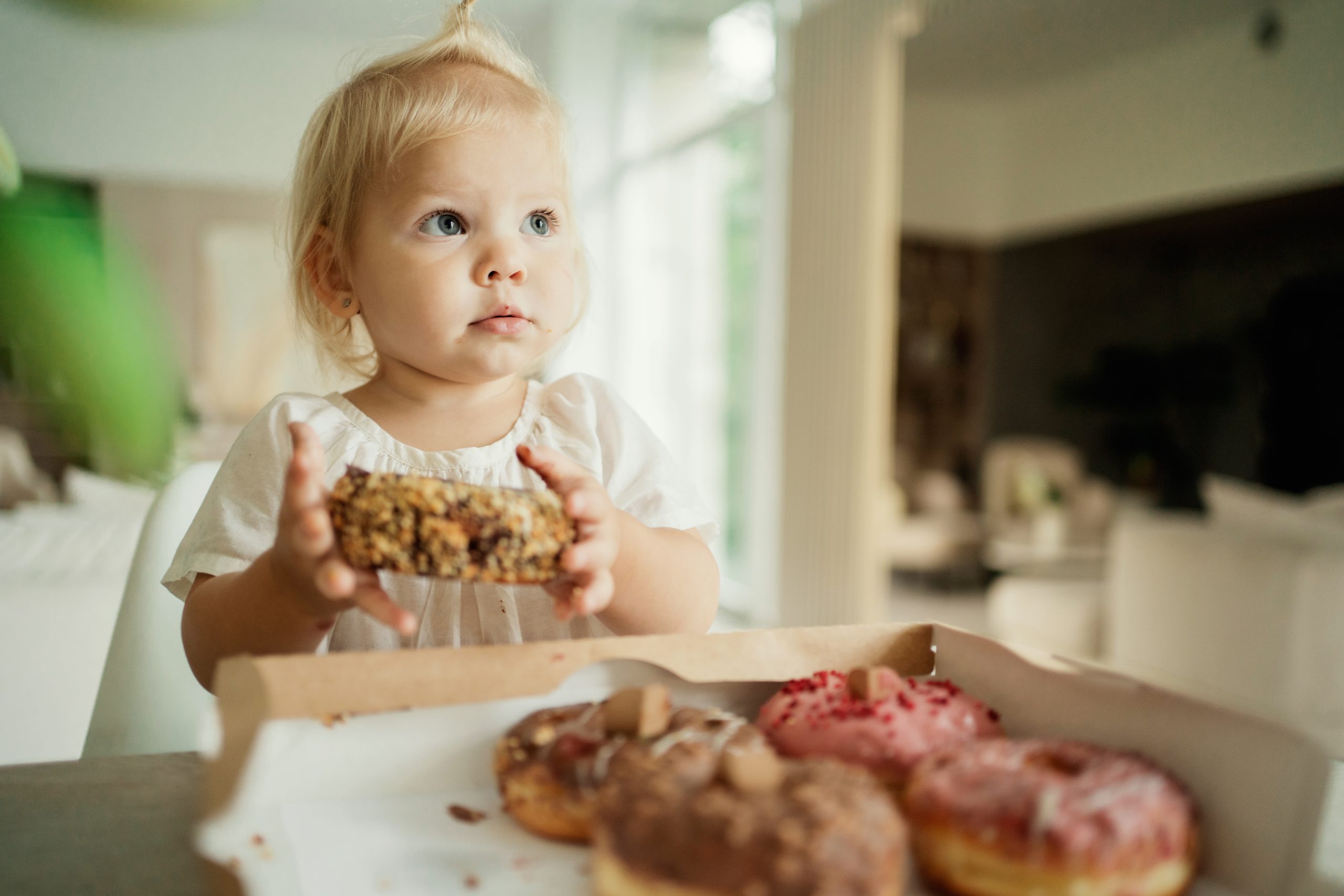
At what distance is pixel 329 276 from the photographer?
3.16ft

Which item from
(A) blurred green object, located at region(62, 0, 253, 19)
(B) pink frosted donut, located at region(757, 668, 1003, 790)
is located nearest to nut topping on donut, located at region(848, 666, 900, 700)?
(B) pink frosted donut, located at region(757, 668, 1003, 790)

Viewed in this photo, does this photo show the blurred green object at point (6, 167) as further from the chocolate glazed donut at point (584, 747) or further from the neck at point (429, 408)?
the chocolate glazed donut at point (584, 747)

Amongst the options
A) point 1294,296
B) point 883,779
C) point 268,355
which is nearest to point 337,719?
point 883,779

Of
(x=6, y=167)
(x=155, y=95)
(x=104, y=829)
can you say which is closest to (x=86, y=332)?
(x=155, y=95)

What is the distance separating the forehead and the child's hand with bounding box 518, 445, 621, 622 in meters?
0.35

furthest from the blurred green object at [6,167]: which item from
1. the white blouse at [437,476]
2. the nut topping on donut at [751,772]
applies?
the nut topping on donut at [751,772]

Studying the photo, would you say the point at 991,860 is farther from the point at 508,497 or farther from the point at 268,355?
the point at 268,355

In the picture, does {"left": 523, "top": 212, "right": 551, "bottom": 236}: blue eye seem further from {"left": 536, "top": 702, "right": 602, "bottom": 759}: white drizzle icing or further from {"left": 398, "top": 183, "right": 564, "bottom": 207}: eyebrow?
{"left": 536, "top": 702, "right": 602, "bottom": 759}: white drizzle icing

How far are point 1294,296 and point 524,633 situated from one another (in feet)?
19.0

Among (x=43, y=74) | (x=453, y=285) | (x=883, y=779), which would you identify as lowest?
(x=883, y=779)

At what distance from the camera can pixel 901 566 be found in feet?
21.5

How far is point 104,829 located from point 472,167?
58 centimetres

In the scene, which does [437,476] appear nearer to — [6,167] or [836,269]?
[6,167]

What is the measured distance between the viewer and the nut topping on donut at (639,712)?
542 millimetres
